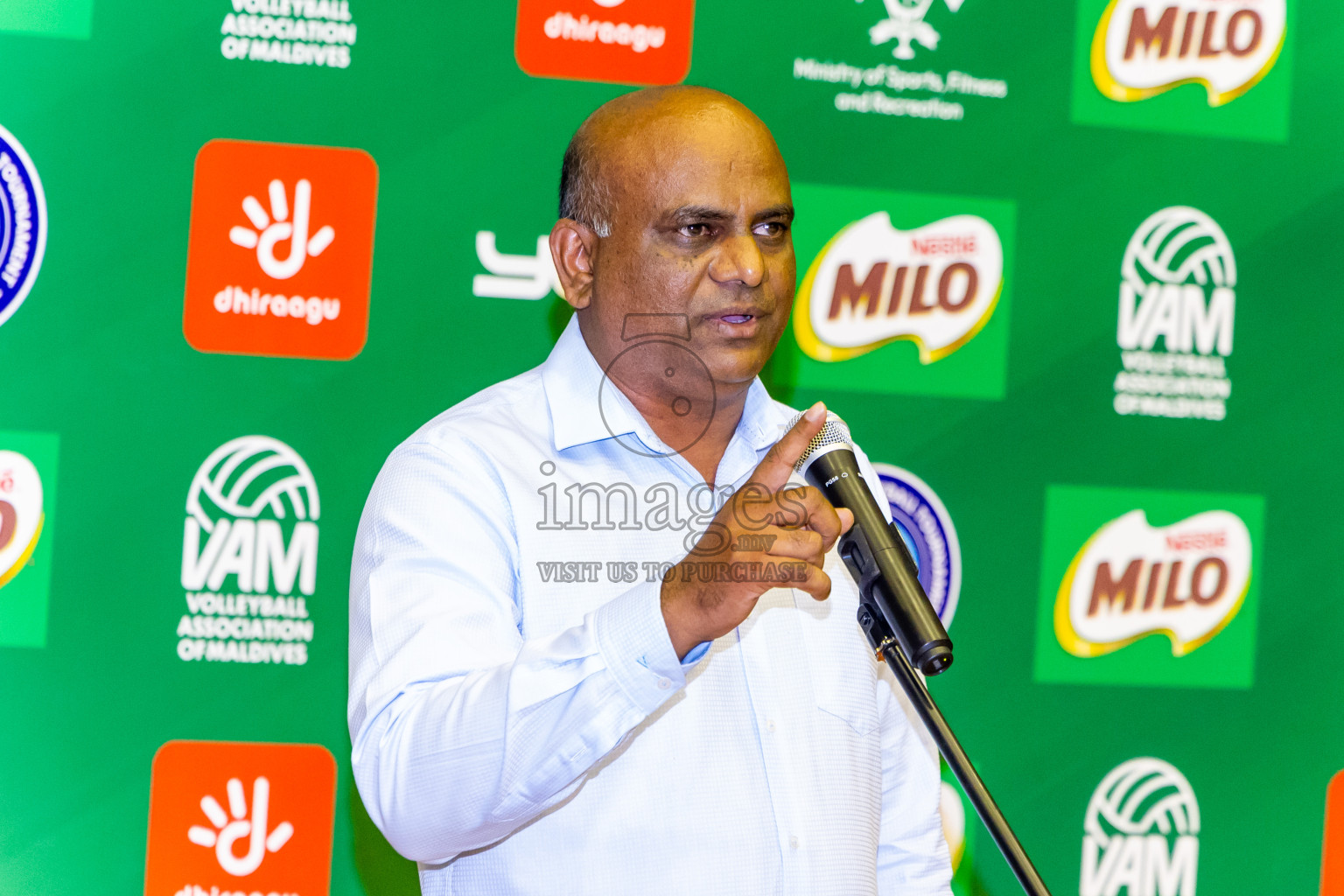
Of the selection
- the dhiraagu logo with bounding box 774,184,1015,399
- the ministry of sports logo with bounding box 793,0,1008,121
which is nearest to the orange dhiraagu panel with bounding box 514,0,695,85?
the ministry of sports logo with bounding box 793,0,1008,121

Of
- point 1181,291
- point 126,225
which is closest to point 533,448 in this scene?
point 126,225

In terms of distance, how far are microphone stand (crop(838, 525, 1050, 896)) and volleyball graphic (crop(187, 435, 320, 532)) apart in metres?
1.31

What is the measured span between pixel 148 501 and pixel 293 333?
0.38m

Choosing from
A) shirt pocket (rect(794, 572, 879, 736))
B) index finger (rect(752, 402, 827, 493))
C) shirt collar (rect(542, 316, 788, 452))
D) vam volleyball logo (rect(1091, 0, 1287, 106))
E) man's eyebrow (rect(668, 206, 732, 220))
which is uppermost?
vam volleyball logo (rect(1091, 0, 1287, 106))

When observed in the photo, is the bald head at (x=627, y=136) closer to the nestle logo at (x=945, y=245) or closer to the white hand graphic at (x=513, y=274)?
the white hand graphic at (x=513, y=274)

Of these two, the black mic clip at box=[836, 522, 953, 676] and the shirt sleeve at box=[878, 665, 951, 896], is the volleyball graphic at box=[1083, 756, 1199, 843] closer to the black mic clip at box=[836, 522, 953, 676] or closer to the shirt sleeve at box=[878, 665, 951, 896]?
the shirt sleeve at box=[878, 665, 951, 896]

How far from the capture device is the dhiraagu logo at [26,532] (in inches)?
81.5

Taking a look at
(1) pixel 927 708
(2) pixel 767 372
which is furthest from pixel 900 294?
(1) pixel 927 708

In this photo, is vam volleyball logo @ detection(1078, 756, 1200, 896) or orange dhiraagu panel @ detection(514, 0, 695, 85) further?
vam volleyball logo @ detection(1078, 756, 1200, 896)

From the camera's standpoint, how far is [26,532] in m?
2.08

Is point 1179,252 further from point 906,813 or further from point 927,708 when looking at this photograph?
point 927,708

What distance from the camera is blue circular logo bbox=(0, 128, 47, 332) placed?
207 centimetres

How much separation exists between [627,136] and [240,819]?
1.39 metres

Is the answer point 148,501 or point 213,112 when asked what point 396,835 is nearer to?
point 148,501
